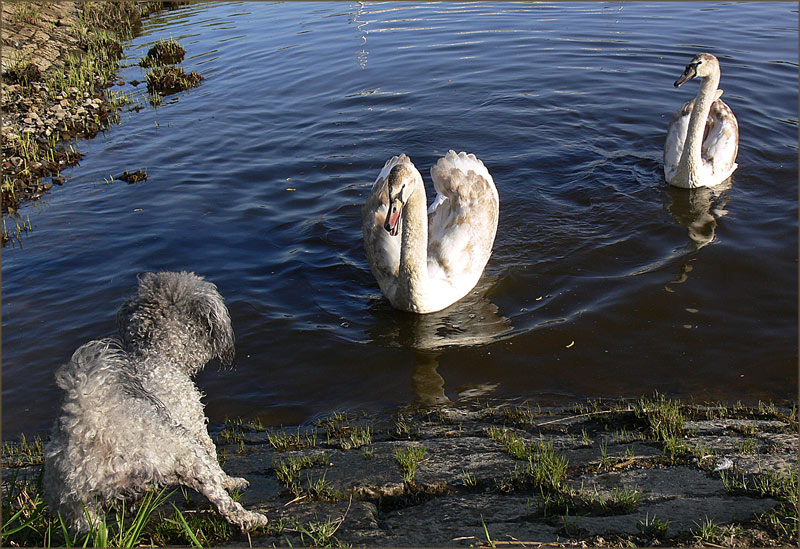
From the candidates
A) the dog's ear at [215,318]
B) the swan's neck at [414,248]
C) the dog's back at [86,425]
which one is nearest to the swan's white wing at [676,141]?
the swan's neck at [414,248]

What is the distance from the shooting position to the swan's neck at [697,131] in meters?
8.70

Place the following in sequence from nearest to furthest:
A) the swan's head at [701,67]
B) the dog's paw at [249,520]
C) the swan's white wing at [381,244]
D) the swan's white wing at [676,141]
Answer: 1. the dog's paw at [249,520]
2. the swan's white wing at [381,244]
3. the swan's head at [701,67]
4. the swan's white wing at [676,141]

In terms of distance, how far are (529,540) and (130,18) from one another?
69.9 ft

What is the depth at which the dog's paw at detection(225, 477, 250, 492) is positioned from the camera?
163 inches

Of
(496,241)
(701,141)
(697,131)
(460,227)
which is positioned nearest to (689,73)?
(697,131)

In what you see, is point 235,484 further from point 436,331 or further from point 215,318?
point 436,331

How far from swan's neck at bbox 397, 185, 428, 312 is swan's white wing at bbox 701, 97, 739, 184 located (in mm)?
4488

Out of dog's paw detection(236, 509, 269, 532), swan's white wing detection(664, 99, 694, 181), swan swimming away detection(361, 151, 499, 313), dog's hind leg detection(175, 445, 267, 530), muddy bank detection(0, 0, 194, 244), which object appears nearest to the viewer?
dog's hind leg detection(175, 445, 267, 530)

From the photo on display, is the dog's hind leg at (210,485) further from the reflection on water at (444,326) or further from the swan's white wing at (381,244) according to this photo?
the swan's white wing at (381,244)

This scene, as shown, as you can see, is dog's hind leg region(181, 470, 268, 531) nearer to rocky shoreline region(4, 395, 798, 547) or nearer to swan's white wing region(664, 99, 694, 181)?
rocky shoreline region(4, 395, 798, 547)

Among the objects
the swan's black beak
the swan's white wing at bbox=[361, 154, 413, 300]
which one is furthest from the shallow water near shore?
the swan's black beak

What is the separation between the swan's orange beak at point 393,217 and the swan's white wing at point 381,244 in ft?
2.34

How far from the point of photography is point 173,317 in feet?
12.4

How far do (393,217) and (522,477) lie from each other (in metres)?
2.76
